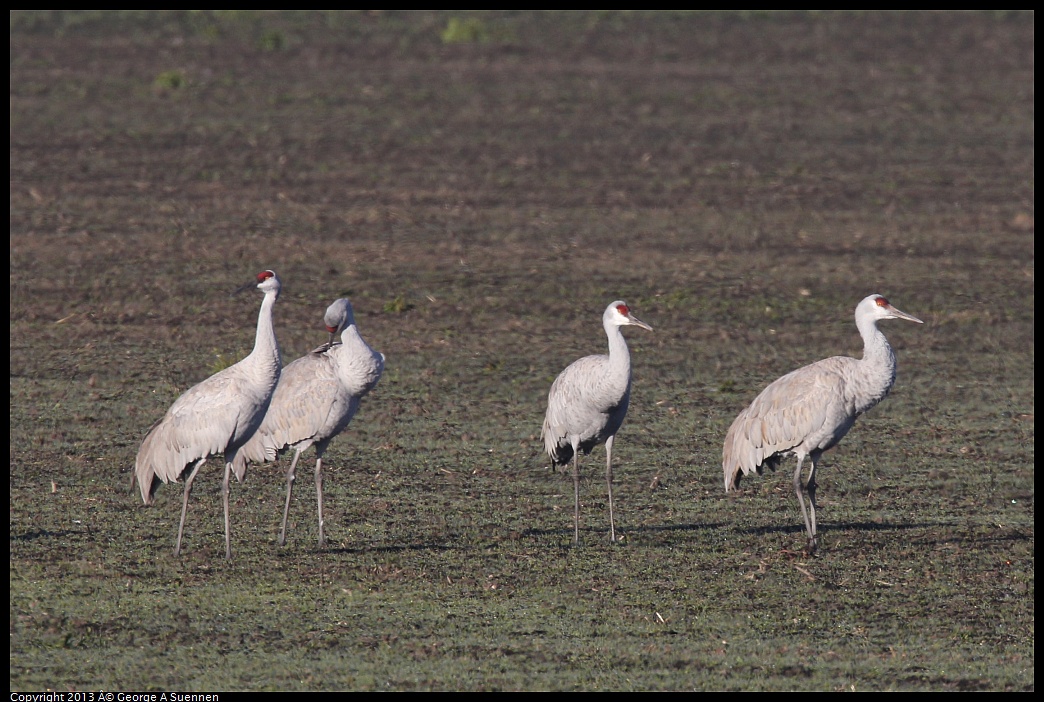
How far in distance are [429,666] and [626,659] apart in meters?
0.90

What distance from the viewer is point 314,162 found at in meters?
19.0

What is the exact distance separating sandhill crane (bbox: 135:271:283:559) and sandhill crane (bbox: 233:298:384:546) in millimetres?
424

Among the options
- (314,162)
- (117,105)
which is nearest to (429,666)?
(314,162)

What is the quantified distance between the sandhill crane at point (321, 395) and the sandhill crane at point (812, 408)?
225 centimetres

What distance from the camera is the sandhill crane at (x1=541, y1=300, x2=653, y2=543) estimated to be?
9.67 meters

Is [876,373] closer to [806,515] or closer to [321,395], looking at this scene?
[806,515]

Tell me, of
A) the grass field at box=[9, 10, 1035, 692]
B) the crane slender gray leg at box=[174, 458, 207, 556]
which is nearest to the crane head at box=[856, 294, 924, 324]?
the grass field at box=[9, 10, 1035, 692]

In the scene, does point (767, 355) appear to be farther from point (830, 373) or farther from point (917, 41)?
point (917, 41)

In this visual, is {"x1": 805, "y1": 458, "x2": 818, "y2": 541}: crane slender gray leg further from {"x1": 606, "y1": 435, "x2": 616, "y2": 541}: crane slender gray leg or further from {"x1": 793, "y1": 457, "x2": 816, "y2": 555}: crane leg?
{"x1": 606, "y1": 435, "x2": 616, "y2": 541}: crane slender gray leg

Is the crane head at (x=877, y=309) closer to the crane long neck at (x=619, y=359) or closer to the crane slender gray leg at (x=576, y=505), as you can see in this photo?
the crane long neck at (x=619, y=359)

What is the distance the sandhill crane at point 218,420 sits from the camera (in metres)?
8.97

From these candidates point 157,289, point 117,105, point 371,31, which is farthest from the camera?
point 371,31

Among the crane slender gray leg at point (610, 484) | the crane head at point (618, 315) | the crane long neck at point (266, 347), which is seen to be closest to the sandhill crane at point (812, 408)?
the crane slender gray leg at point (610, 484)
